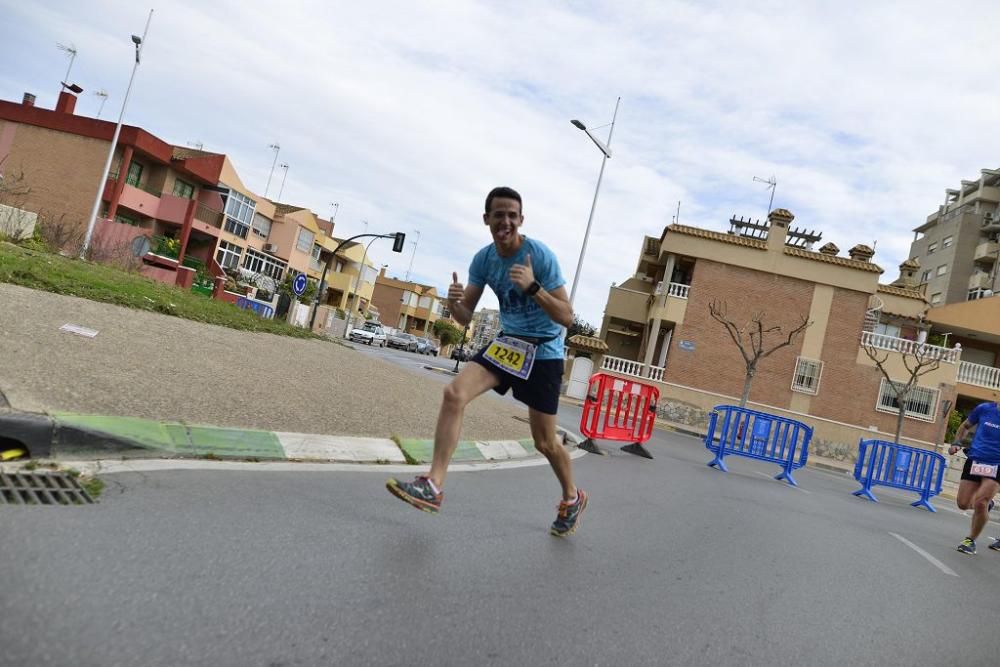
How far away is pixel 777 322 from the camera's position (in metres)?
31.4

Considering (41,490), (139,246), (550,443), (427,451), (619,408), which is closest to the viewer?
(41,490)

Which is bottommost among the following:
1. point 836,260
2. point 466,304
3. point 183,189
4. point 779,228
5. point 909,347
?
point 466,304

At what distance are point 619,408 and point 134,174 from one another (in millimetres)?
34564

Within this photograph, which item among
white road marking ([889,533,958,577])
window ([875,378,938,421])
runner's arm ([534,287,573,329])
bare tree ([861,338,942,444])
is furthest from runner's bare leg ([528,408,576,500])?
window ([875,378,938,421])

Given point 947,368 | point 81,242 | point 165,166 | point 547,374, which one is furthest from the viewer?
point 165,166

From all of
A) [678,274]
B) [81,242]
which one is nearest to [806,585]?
[81,242]

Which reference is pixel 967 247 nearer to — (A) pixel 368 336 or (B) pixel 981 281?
(B) pixel 981 281

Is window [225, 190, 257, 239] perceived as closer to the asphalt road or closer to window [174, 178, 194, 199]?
window [174, 178, 194, 199]

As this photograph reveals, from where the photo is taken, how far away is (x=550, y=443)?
4.57 m

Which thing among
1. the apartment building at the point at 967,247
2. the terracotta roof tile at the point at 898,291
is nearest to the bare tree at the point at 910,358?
the terracotta roof tile at the point at 898,291

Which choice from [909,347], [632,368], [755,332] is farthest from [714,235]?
[909,347]

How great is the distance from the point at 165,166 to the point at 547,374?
40.3m

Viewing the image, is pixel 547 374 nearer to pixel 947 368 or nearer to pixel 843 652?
pixel 843 652

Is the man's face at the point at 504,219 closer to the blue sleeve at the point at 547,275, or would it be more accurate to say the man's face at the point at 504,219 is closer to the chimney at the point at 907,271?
the blue sleeve at the point at 547,275
